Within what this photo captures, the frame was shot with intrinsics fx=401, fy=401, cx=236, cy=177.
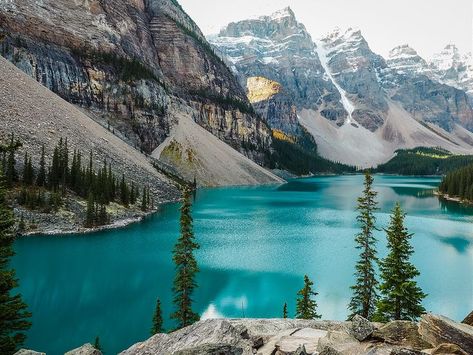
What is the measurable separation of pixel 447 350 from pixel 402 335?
85.7 inches

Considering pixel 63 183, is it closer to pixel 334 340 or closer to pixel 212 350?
pixel 212 350

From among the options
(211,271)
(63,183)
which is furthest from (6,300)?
(63,183)

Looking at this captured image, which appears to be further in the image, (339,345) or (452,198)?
(452,198)

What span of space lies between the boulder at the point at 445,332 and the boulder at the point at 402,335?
0.45 metres

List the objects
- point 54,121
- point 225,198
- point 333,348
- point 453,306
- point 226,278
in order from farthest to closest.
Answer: point 225,198 < point 54,121 < point 226,278 < point 453,306 < point 333,348

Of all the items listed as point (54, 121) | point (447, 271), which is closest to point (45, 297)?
point (447, 271)

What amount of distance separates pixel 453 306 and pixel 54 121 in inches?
3055

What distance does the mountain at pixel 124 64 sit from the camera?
384 ft

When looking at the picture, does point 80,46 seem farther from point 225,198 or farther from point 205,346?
point 205,346

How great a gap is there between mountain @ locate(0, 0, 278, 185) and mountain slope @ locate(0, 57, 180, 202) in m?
26.3

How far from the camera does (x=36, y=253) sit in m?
46.3

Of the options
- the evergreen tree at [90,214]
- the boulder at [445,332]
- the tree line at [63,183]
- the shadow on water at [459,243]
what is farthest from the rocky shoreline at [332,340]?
the tree line at [63,183]

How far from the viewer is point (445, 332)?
11352mm

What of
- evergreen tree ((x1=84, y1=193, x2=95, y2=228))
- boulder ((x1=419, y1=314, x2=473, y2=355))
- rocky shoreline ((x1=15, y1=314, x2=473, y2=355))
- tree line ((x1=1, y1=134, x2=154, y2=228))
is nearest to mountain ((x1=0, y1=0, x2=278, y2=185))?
tree line ((x1=1, y1=134, x2=154, y2=228))
